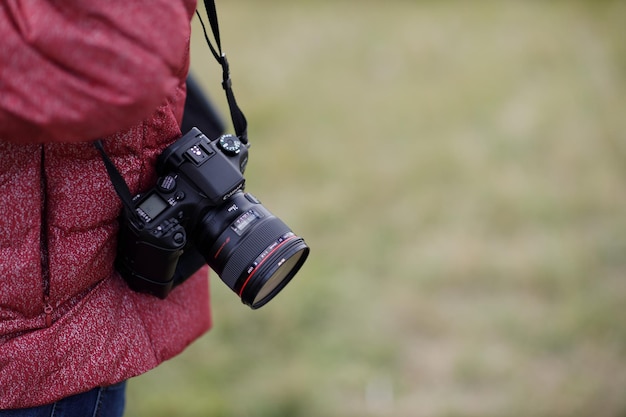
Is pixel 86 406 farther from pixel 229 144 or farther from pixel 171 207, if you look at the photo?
pixel 229 144

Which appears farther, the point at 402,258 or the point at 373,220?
the point at 373,220

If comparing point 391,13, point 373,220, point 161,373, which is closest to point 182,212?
point 161,373

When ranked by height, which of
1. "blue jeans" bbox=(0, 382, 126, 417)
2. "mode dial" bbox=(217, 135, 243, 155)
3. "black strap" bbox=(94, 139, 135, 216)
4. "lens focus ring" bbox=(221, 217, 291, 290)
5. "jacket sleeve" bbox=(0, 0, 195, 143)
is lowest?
"blue jeans" bbox=(0, 382, 126, 417)

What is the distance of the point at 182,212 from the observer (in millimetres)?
1117

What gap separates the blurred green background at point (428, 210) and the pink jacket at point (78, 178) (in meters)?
1.09

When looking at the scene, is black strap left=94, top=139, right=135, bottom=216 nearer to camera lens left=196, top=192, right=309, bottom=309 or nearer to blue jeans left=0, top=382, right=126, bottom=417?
camera lens left=196, top=192, right=309, bottom=309

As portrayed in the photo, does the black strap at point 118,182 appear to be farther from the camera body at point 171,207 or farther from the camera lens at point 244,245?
the camera lens at point 244,245

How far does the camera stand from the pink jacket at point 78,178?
2.74 ft

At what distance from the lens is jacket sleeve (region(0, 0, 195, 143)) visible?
32.7 inches

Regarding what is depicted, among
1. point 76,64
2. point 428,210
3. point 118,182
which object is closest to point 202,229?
point 118,182

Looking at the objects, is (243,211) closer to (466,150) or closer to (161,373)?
(161,373)

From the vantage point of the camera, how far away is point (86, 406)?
1.10m

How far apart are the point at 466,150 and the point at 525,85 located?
2.39ft

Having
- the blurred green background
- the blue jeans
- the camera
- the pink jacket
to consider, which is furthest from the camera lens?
the blurred green background
